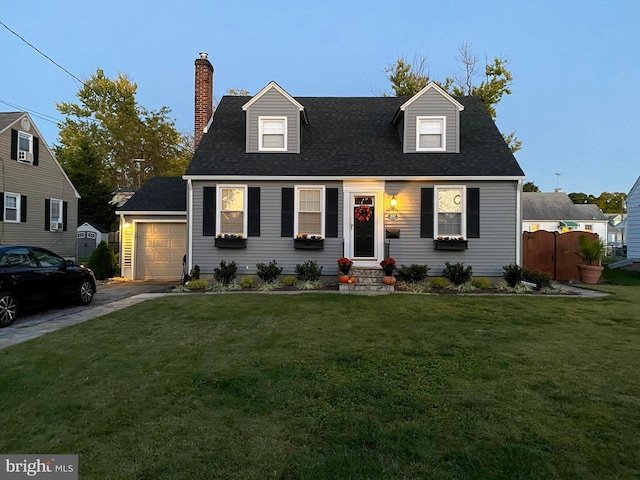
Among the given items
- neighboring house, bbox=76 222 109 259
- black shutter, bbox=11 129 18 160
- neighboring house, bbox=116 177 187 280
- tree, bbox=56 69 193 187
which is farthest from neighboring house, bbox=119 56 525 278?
tree, bbox=56 69 193 187

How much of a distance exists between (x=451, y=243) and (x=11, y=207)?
17.7 metres

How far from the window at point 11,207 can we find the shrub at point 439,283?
17.0 metres

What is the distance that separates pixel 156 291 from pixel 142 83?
114 feet

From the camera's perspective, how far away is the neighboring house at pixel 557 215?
38250 millimetres

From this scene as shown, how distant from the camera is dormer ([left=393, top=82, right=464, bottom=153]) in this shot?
1173 centimetres

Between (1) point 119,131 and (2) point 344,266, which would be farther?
(1) point 119,131

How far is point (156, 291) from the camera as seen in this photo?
10.7 metres

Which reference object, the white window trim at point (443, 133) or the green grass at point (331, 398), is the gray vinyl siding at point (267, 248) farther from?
the green grass at point (331, 398)

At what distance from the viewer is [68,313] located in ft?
26.1

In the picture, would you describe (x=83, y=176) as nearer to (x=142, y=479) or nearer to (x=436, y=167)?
(x=436, y=167)

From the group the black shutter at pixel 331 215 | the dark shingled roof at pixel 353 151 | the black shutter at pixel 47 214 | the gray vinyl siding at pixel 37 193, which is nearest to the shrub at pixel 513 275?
the dark shingled roof at pixel 353 151

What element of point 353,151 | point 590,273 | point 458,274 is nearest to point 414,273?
point 458,274

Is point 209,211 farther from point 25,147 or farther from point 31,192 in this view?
point 25,147

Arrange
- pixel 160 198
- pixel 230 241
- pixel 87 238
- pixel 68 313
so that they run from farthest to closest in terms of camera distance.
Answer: pixel 87 238
pixel 160 198
pixel 230 241
pixel 68 313
